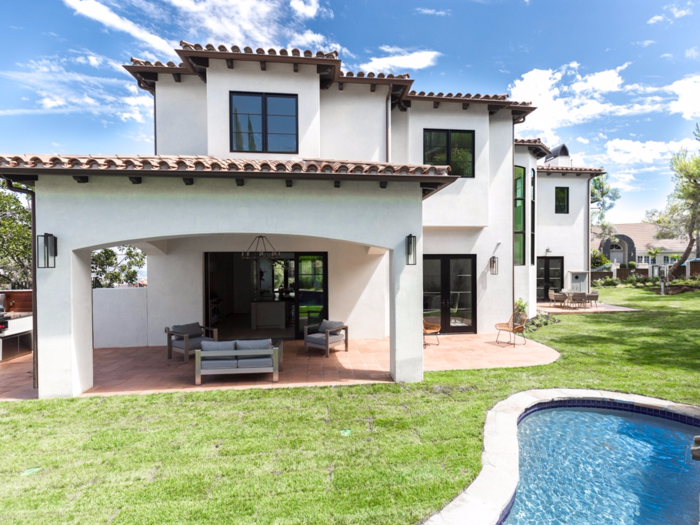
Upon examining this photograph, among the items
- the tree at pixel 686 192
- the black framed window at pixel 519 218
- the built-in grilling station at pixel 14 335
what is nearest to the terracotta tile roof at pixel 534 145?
the black framed window at pixel 519 218

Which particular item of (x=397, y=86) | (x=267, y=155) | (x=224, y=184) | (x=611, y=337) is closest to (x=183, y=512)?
(x=224, y=184)

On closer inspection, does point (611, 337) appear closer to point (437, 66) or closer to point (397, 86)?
point (397, 86)

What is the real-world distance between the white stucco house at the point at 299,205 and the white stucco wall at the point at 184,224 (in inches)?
1.2

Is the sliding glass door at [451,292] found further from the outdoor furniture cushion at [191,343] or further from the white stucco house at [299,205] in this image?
the outdoor furniture cushion at [191,343]

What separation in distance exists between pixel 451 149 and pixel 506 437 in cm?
968

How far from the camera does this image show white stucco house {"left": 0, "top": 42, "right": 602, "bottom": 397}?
687 cm

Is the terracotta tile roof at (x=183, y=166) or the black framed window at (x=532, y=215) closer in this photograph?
the terracotta tile roof at (x=183, y=166)

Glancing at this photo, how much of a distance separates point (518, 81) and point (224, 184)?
2362 centimetres

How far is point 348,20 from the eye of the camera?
15.9 metres

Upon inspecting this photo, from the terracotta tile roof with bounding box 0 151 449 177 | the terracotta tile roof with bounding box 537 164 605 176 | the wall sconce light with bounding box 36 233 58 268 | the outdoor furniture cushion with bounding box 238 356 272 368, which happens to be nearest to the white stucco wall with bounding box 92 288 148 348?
the wall sconce light with bounding box 36 233 58 268

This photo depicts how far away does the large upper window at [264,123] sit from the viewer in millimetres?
10094

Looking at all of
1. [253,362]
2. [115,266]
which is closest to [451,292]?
[253,362]

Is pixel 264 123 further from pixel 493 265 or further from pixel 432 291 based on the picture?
pixel 493 265

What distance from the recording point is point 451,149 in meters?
11.9
